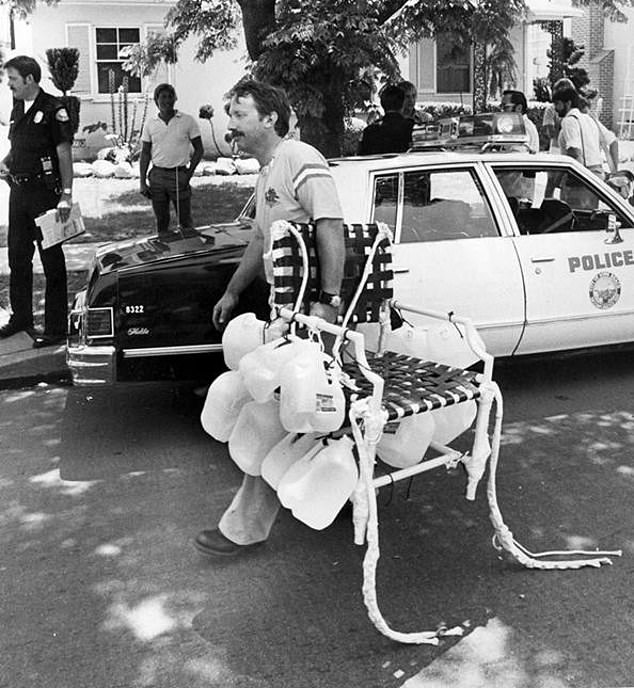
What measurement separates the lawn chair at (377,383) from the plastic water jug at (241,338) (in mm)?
118

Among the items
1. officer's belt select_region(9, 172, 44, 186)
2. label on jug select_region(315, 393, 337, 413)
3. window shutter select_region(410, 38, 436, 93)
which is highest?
window shutter select_region(410, 38, 436, 93)

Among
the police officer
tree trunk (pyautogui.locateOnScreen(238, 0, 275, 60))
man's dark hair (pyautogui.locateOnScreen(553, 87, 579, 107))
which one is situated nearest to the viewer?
the police officer

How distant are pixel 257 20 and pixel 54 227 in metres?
2.81

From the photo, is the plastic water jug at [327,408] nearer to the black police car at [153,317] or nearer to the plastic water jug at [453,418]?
the plastic water jug at [453,418]

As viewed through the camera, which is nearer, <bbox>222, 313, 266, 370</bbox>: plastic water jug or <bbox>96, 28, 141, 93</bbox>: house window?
<bbox>222, 313, 266, 370</bbox>: plastic water jug

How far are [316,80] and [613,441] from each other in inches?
165

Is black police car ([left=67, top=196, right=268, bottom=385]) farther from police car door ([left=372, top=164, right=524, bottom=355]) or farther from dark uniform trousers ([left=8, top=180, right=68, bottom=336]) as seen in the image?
dark uniform trousers ([left=8, top=180, right=68, bottom=336])

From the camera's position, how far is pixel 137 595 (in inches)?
150

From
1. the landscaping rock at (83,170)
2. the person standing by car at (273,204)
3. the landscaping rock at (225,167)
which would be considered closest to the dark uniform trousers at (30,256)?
the person standing by car at (273,204)

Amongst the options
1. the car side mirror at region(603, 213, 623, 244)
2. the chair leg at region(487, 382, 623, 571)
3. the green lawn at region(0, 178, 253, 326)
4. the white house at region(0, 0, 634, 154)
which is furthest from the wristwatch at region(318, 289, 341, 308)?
the white house at region(0, 0, 634, 154)

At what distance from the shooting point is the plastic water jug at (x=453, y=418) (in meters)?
4.02

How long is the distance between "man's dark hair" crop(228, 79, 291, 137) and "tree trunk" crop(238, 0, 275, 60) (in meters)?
4.46

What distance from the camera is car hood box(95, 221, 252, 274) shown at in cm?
547

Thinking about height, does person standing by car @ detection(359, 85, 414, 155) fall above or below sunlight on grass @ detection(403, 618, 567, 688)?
above
